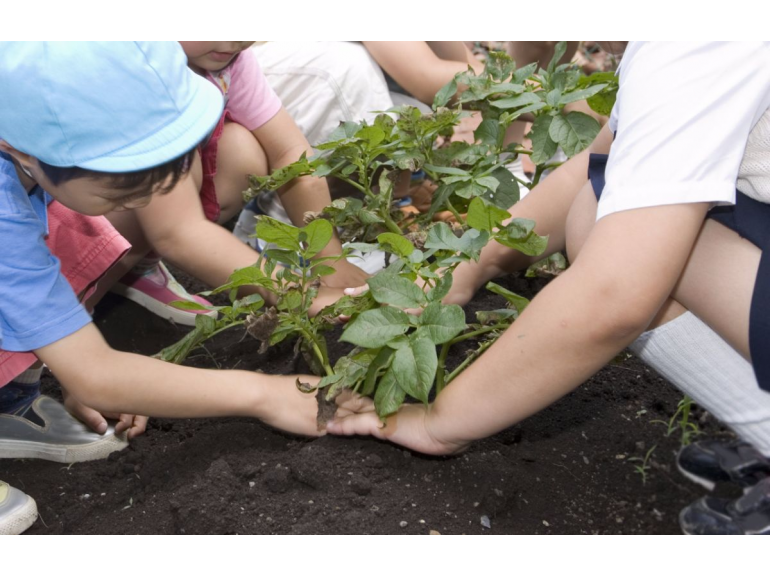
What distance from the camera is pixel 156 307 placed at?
189 cm

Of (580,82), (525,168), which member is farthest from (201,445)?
(525,168)

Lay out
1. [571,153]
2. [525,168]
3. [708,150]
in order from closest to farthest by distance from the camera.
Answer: [708,150], [571,153], [525,168]

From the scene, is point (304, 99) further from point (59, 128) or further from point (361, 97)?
point (59, 128)

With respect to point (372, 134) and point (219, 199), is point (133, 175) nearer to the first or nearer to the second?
point (372, 134)

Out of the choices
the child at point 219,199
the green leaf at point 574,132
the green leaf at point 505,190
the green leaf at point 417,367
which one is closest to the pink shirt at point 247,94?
the child at point 219,199

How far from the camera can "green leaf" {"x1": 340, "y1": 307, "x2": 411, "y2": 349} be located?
44.4 inches

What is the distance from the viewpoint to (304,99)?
2.19 m

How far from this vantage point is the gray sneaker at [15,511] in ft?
4.18

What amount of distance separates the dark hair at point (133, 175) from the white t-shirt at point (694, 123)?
2.18 feet

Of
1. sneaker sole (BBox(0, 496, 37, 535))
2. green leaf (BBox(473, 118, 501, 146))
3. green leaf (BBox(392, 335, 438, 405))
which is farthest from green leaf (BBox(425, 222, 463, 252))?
sneaker sole (BBox(0, 496, 37, 535))

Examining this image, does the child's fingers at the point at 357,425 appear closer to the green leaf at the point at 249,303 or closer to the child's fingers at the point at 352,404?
the child's fingers at the point at 352,404

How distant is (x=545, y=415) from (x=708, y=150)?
626 millimetres

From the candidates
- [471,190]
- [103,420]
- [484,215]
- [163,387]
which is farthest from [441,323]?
[103,420]

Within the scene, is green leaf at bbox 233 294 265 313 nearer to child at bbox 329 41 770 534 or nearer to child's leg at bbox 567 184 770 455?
child at bbox 329 41 770 534
